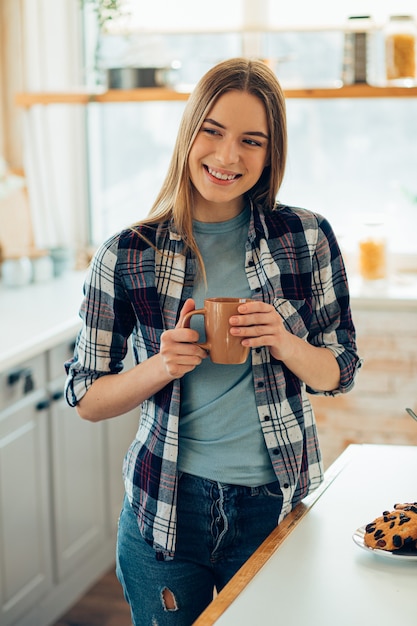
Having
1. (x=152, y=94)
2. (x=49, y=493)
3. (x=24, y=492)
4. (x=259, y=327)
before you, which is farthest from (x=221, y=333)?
(x=152, y=94)

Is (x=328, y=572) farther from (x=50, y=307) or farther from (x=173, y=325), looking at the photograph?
(x=50, y=307)

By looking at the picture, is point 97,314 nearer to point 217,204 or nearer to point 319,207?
point 217,204

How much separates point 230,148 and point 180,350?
0.33 metres

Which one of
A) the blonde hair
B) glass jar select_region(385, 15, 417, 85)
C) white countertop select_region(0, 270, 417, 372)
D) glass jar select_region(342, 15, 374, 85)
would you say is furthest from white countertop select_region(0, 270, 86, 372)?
glass jar select_region(385, 15, 417, 85)

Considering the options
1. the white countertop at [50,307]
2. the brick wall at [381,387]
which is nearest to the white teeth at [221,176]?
the white countertop at [50,307]

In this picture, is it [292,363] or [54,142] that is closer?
[292,363]

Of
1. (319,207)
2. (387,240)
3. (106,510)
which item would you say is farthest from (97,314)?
(319,207)

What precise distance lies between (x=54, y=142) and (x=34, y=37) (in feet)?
1.37

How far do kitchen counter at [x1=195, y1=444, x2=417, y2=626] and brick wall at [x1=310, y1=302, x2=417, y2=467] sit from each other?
1.69 metres

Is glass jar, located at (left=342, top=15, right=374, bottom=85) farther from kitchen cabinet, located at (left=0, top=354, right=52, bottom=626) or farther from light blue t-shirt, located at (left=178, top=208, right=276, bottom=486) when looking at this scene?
light blue t-shirt, located at (left=178, top=208, right=276, bottom=486)

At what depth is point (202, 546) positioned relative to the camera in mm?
1442

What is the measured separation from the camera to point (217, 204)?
155 cm

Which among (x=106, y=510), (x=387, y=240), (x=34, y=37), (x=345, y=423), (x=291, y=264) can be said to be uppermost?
(x=34, y=37)

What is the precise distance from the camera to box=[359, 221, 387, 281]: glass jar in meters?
3.38
